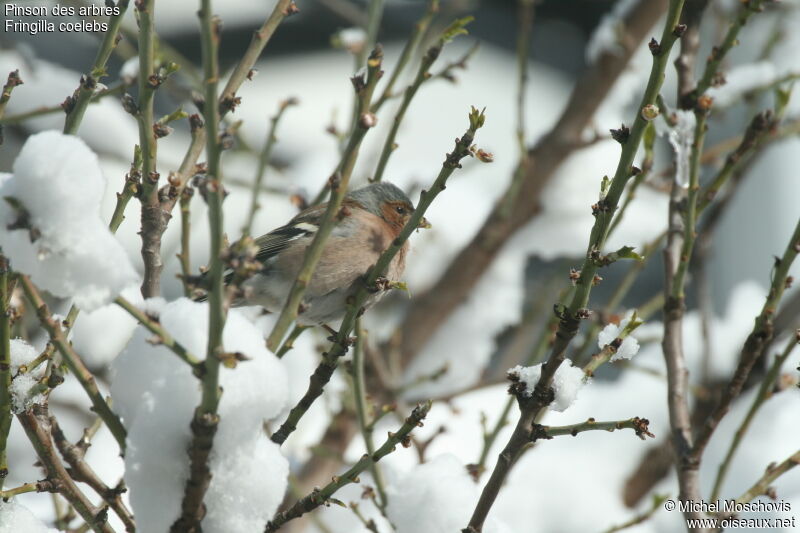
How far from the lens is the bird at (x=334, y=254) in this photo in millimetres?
3129

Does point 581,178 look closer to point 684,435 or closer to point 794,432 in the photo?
point 794,432

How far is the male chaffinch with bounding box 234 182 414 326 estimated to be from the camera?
3.13 metres

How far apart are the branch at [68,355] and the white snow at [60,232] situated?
0.19 feet

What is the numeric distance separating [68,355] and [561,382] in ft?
3.34

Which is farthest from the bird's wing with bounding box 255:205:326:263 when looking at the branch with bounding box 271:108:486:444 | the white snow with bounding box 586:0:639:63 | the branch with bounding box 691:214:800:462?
the white snow with bounding box 586:0:639:63

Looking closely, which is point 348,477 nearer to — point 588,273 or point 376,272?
point 376,272

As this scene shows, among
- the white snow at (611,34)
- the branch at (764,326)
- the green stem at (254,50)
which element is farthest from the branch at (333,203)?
the white snow at (611,34)

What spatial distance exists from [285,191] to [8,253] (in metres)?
2.75

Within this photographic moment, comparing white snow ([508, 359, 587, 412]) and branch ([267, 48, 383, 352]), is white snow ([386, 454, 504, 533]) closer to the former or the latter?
white snow ([508, 359, 587, 412])

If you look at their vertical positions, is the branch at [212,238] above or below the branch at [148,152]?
below

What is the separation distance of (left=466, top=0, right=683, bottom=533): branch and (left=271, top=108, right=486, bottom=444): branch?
318 mm

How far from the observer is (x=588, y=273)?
1672 millimetres

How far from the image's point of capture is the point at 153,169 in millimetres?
2066

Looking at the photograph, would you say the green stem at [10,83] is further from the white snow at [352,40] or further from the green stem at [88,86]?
the white snow at [352,40]
